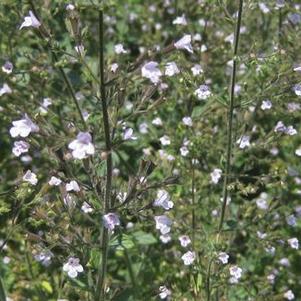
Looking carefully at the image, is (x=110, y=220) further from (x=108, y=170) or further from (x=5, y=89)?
(x=5, y=89)

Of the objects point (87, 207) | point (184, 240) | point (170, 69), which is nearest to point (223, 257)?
point (184, 240)

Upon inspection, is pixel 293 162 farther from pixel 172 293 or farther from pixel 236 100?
pixel 172 293

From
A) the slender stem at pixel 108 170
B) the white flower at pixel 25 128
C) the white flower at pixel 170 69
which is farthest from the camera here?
the white flower at pixel 170 69

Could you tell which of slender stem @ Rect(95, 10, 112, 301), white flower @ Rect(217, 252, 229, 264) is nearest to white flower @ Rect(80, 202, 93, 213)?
slender stem @ Rect(95, 10, 112, 301)

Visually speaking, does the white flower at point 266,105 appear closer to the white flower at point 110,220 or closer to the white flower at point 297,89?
the white flower at point 297,89

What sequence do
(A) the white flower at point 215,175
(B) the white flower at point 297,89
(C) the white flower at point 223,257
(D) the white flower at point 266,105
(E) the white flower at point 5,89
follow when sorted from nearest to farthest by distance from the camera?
1. (C) the white flower at point 223,257
2. (B) the white flower at point 297,89
3. (D) the white flower at point 266,105
4. (A) the white flower at point 215,175
5. (E) the white flower at point 5,89

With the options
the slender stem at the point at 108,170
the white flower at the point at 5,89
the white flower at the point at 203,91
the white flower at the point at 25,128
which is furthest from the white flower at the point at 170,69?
the white flower at the point at 5,89

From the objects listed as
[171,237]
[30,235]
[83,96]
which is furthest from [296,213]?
[30,235]

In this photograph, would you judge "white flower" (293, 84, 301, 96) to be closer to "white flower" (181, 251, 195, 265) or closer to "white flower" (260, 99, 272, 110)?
"white flower" (260, 99, 272, 110)
